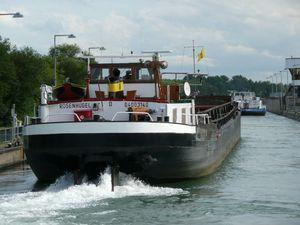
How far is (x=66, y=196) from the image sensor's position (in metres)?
16.3

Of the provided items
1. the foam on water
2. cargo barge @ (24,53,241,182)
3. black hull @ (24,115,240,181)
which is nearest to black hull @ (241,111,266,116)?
cargo barge @ (24,53,241,182)

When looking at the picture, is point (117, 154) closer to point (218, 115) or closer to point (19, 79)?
point (218, 115)

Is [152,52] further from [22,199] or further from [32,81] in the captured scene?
[32,81]

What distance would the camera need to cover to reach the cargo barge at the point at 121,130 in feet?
57.1

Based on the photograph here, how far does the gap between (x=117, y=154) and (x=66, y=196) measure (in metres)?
1.93

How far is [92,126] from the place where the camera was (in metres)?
17.3

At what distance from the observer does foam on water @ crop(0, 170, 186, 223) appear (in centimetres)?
1463

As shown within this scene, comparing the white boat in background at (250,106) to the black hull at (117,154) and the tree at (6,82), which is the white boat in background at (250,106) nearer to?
the tree at (6,82)

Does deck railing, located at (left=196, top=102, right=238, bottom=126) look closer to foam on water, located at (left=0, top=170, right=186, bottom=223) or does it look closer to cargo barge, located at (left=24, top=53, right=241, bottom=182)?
cargo barge, located at (left=24, top=53, right=241, bottom=182)

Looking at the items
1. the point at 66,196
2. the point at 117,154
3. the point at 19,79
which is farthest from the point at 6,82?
the point at 66,196

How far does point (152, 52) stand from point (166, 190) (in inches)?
190

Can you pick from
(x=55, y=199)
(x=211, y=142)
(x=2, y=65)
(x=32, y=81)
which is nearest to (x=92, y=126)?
(x=55, y=199)

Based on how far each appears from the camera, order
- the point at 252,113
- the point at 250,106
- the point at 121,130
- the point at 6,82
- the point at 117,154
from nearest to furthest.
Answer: the point at 121,130 < the point at 117,154 < the point at 6,82 < the point at 250,106 < the point at 252,113

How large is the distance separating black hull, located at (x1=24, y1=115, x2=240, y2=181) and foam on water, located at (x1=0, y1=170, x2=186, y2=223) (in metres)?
0.37
